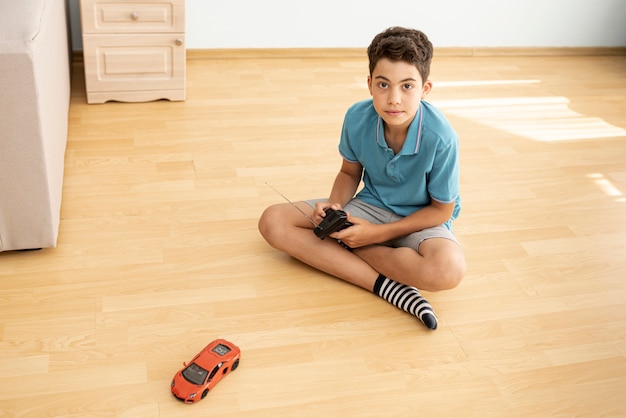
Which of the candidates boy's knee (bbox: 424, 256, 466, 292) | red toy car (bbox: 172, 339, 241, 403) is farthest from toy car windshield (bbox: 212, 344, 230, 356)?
boy's knee (bbox: 424, 256, 466, 292)

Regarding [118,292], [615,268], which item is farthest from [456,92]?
[118,292]

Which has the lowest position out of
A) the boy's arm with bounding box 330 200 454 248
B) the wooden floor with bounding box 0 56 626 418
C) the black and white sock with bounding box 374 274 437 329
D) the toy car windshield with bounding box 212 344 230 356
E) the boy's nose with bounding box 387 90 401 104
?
the wooden floor with bounding box 0 56 626 418

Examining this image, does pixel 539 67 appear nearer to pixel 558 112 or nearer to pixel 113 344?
pixel 558 112

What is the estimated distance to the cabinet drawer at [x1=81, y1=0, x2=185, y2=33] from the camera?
2.64m

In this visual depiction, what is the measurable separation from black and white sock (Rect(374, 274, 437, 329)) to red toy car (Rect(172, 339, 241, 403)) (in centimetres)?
42

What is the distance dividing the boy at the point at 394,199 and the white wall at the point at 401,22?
5.06 feet

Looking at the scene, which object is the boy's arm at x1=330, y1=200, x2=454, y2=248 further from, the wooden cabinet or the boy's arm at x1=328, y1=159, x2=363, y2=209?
the wooden cabinet

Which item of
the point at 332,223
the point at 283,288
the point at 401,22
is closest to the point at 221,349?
the point at 283,288

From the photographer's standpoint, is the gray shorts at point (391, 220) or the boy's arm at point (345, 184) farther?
the boy's arm at point (345, 184)

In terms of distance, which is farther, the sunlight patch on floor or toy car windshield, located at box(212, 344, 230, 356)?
the sunlight patch on floor

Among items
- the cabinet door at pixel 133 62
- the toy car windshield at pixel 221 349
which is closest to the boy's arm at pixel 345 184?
the toy car windshield at pixel 221 349

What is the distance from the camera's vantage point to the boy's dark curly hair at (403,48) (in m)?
1.67

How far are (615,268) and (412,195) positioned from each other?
0.64 m

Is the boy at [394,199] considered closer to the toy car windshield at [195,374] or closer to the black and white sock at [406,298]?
the black and white sock at [406,298]
